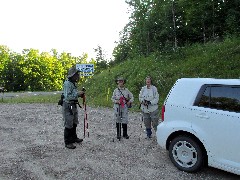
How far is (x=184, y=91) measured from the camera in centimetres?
559

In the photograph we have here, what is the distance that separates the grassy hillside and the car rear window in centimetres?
930

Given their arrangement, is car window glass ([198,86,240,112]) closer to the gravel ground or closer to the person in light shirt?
the gravel ground

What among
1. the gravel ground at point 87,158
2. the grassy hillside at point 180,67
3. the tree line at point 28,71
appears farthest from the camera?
the tree line at point 28,71

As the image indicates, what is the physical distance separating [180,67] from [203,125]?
49.0 feet

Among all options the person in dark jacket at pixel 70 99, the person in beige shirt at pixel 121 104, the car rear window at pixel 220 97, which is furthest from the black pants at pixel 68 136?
the car rear window at pixel 220 97

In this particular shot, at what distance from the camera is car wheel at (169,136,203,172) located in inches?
210

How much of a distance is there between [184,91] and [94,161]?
93.3 inches

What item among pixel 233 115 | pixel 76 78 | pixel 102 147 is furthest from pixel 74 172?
pixel 233 115

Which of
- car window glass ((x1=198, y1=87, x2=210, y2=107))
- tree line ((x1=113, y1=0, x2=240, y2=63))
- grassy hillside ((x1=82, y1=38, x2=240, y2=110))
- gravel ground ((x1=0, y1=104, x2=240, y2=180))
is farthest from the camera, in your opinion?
tree line ((x1=113, y1=0, x2=240, y2=63))

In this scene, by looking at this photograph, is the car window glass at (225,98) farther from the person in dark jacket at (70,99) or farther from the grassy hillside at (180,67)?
the grassy hillside at (180,67)

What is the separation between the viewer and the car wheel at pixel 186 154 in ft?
17.5

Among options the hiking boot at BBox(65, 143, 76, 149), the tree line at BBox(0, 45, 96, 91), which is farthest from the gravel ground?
the tree line at BBox(0, 45, 96, 91)

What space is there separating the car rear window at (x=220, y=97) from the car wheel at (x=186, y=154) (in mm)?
744

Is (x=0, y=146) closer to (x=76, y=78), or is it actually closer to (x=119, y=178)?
(x=76, y=78)
